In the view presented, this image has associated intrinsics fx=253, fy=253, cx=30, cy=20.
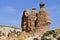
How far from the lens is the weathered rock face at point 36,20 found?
56781 millimetres

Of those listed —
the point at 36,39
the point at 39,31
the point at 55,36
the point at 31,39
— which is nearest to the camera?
the point at 55,36

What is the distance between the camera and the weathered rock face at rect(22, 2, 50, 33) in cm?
5678

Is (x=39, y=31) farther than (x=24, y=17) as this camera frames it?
No

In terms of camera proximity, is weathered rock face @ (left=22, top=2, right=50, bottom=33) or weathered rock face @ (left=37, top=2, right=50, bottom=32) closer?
weathered rock face @ (left=37, top=2, right=50, bottom=32)

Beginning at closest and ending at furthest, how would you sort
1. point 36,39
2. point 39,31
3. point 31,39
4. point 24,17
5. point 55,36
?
point 55,36 < point 36,39 < point 31,39 < point 39,31 < point 24,17

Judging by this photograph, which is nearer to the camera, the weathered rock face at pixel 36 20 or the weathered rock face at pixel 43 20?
the weathered rock face at pixel 43 20

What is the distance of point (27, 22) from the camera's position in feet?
197

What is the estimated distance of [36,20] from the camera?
5872cm

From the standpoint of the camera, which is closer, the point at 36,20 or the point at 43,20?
the point at 43,20

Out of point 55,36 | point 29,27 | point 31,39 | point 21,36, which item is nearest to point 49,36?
point 55,36

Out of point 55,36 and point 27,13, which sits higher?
point 27,13

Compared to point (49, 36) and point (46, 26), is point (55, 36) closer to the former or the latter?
point (49, 36)

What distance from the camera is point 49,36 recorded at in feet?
149

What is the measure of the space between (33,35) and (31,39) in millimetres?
3068
